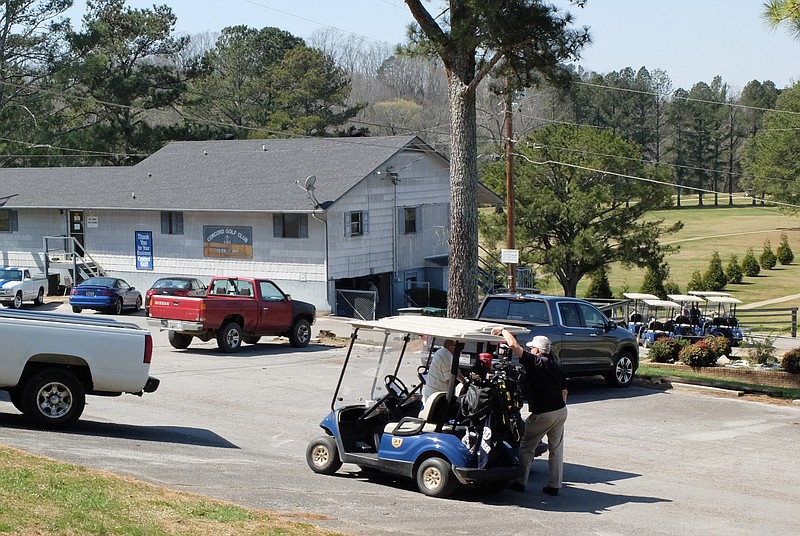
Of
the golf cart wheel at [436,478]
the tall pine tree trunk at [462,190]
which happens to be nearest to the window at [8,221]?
the tall pine tree trunk at [462,190]

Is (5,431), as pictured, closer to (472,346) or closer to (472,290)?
(472,346)

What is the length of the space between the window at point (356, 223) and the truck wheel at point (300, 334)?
11142 mm

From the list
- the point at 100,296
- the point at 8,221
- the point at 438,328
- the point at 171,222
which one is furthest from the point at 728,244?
the point at 438,328

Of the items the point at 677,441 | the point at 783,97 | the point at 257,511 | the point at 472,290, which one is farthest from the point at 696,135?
the point at 257,511

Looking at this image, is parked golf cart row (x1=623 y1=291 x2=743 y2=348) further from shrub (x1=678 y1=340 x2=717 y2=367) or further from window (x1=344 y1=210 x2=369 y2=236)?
window (x1=344 y1=210 x2=369 y2=236)

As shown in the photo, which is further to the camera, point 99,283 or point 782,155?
point 782,155

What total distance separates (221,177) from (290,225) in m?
6.02

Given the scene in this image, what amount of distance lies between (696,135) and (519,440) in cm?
11267

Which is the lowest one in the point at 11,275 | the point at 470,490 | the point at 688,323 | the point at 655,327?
the point at 470,490

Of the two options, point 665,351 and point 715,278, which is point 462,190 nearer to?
point 665,351

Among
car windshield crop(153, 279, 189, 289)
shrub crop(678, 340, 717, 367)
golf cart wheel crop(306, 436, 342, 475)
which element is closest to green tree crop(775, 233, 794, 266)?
car windshield crop(153, 279, 189, 289)

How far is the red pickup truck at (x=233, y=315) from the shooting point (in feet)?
86.1

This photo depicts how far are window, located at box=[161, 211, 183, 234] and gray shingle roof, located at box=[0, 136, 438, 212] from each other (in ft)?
1.67

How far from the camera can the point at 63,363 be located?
14430 millimetres
